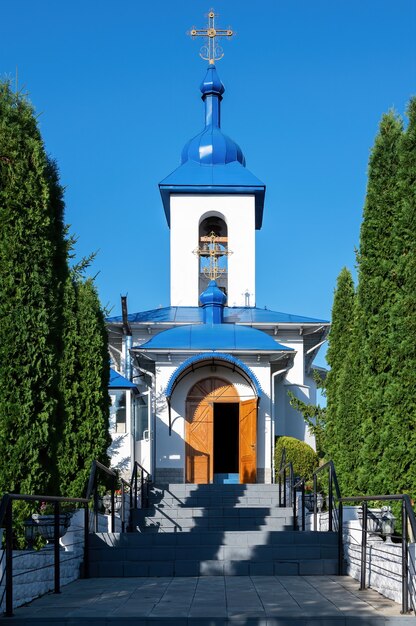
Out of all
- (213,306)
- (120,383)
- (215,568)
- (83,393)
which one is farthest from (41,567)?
(213,306)

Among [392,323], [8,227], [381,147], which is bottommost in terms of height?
[392,323]

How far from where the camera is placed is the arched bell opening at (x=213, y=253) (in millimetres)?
25469

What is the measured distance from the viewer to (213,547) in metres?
11.3

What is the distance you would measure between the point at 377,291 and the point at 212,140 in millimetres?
17577

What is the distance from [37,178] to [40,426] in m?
2.70

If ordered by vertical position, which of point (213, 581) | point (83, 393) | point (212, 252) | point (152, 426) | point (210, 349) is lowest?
point (213, 581)

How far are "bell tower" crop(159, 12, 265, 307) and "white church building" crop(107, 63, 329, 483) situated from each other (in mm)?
30

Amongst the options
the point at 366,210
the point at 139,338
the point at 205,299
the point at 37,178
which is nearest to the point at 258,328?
the point at 205,299

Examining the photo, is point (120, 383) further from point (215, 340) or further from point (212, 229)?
point (212, 229)

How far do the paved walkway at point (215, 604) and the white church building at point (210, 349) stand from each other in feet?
31.9

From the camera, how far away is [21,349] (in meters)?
8.70

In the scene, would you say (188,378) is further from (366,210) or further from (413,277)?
(413,277)

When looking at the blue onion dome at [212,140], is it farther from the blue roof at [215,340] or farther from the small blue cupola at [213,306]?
the blue roof at [215,340]

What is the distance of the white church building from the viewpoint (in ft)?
65.2
